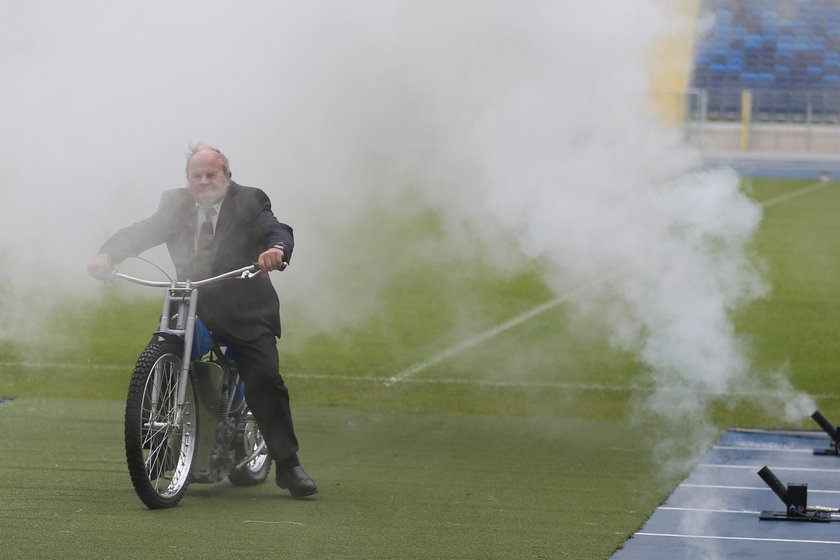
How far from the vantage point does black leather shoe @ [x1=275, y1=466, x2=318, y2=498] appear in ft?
23.8

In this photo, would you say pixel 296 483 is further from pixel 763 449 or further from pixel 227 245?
pixel 763 449

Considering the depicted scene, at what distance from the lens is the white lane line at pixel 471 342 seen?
12.5 meters

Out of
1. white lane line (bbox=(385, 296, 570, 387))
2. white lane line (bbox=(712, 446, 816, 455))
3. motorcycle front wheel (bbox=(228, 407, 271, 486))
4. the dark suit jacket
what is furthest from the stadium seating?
the dark suit jacket

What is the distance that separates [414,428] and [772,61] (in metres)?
27.1

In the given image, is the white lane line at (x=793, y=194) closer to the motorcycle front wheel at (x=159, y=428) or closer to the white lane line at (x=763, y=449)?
the white lane line at (x=763, y=449)

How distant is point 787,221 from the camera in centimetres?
2380

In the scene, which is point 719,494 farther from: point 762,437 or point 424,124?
point 424,124

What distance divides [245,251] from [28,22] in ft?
13.7

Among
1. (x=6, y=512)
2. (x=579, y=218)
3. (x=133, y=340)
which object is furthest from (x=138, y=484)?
(x=133, y=340)

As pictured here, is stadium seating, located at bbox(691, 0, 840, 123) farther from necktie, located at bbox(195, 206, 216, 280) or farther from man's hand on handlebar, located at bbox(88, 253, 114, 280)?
man's hand on handlebar, located at bbox(88, 253, 114, 280)

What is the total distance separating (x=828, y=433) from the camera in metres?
9.18

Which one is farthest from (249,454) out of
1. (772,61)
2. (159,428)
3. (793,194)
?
(772,61)

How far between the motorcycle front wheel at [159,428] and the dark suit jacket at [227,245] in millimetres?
311

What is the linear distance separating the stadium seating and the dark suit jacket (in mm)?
25419
